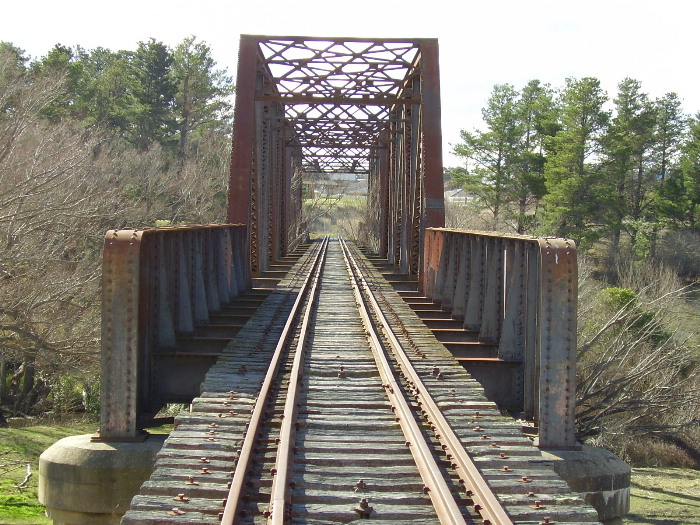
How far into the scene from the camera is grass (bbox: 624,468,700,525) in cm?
1525

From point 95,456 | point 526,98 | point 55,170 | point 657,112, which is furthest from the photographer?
point 526,98

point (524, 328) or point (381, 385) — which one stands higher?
point (524, 328)

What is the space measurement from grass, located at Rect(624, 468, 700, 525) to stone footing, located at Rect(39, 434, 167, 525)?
10601 mm

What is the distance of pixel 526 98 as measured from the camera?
63281 millimetres

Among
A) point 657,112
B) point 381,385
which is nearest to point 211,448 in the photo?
point 381,385

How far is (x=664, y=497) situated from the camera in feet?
56.6

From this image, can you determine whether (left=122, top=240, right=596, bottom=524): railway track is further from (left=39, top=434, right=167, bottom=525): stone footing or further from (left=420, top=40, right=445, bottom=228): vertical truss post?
(left=420, top=40, right=445, bottom=228): vertical truss post

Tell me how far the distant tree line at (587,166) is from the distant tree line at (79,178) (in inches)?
802

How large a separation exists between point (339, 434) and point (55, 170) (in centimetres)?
1738

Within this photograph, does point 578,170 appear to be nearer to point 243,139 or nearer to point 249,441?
point 243,139

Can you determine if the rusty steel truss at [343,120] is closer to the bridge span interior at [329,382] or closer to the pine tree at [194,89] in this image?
the bridge span interior at [329,382]

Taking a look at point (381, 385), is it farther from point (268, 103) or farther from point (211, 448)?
point (268, 103)

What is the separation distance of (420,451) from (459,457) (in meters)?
0.29

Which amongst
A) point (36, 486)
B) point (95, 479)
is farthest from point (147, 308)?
point (36, 486)
